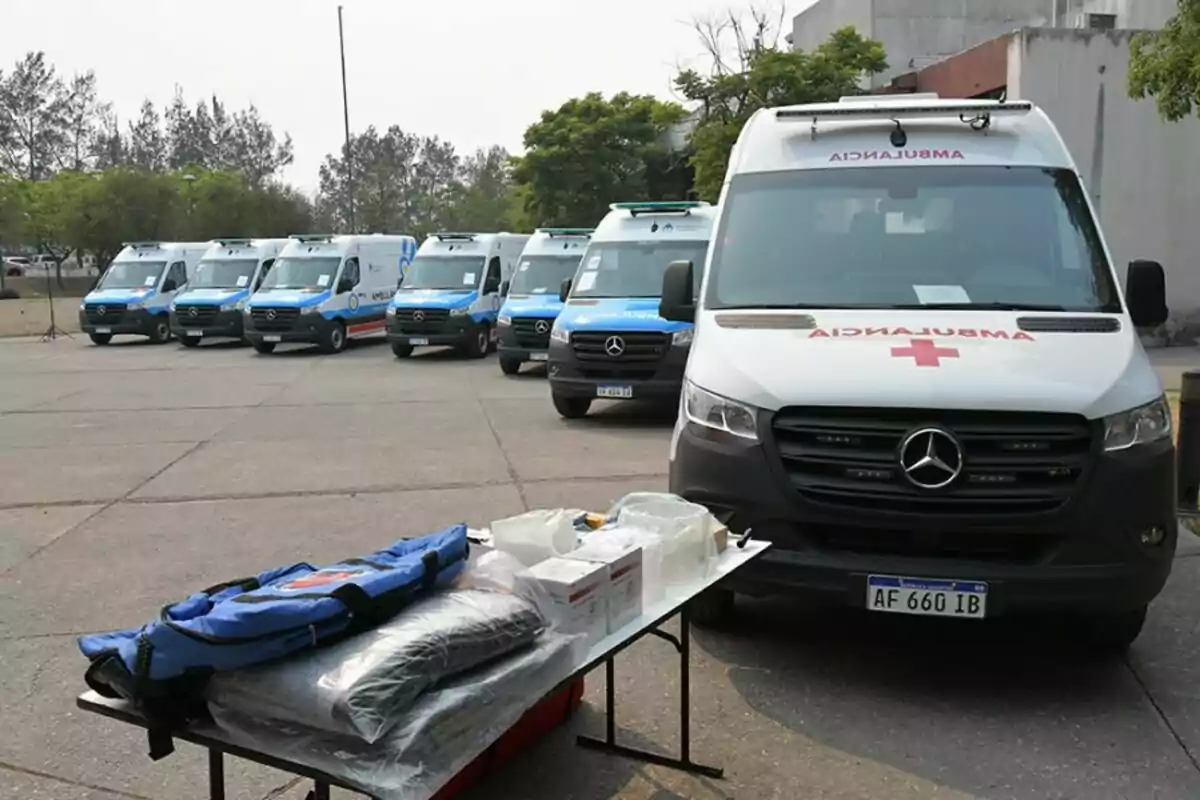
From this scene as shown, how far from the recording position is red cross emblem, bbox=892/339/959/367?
14.8 feet

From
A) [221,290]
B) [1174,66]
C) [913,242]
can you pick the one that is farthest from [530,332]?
[913,242]

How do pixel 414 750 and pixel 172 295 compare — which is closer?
pixel 414 750

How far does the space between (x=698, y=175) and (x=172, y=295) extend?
12.5 m

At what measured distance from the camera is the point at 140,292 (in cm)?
2552

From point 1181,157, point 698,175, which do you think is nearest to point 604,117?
point 698,175

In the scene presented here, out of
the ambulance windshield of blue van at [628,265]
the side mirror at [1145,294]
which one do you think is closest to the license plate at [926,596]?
the side mirror at [1145,294]

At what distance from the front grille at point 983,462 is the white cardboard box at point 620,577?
1226 millimetres

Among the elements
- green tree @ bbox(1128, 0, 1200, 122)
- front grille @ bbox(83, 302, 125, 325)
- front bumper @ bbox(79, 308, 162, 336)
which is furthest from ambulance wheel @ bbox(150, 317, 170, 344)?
green tree @ bbox(1128, 0, 1200, 122)

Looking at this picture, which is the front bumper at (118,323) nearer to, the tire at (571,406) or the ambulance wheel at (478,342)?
the ambulance wheel at (478,342)

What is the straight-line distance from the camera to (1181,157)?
1884cm

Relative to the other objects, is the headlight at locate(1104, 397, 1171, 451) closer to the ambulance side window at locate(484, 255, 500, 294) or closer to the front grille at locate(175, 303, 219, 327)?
the ambulance side window at locate(484, 255, 500, 294)

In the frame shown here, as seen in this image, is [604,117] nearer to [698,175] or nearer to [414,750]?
[698,175]

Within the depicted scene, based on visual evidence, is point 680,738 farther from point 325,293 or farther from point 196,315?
point 196,315

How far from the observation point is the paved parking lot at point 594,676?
3.95m
